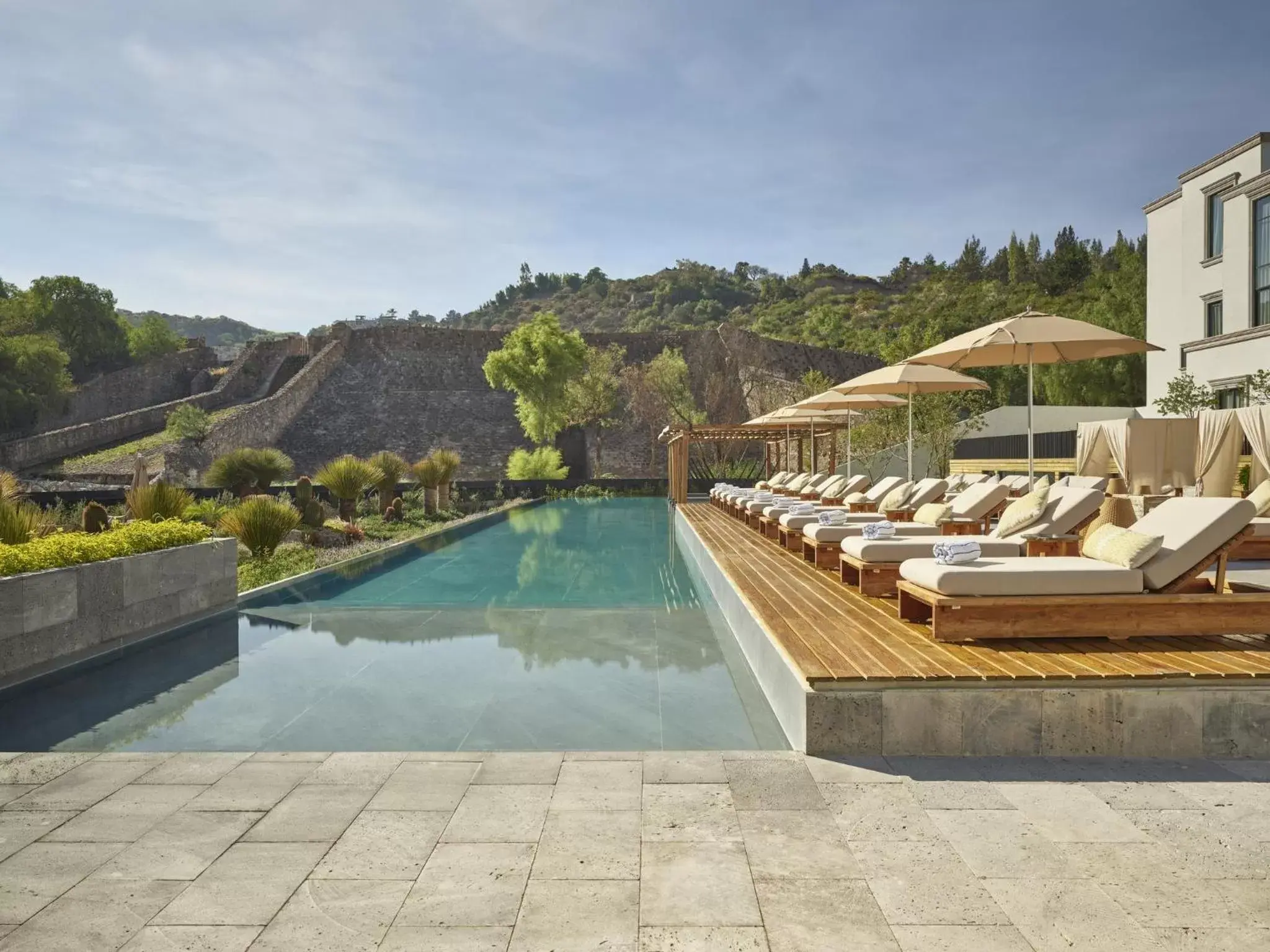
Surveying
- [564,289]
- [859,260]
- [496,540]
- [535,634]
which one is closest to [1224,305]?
[496,540]

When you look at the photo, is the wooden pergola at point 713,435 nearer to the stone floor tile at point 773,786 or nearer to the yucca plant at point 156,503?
the yucca plant at point 156,503

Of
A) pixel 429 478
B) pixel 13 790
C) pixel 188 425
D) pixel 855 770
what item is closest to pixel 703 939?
pixel 855 770

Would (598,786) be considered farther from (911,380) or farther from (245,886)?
(911,380)

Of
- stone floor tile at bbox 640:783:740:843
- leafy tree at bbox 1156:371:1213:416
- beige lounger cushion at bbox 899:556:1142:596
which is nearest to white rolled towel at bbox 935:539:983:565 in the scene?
beige lounger cushion at bbox 899:556:1142:596

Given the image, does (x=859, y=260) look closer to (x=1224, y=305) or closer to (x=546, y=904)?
(x=1224, y=305)

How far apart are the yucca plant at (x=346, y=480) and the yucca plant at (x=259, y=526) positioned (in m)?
3.67

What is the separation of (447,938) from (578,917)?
29cm

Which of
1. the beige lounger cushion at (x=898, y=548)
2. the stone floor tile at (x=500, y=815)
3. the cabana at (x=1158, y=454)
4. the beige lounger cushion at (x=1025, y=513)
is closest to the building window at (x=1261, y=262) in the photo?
the cabana at (x=1158, y=454)

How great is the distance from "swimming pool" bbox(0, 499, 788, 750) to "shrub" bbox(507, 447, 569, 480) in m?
14.4

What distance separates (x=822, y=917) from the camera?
76.0 inches

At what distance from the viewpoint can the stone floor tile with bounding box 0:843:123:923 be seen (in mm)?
2047

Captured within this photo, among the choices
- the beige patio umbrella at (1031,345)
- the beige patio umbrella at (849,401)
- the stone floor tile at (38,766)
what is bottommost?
the stone floor tile at (38,766)

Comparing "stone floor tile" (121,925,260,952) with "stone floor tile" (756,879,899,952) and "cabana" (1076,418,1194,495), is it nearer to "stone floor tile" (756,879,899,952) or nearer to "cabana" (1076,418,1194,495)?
"stone floor tile" (756,879,899,952)

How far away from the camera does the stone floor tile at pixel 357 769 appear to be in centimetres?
287
